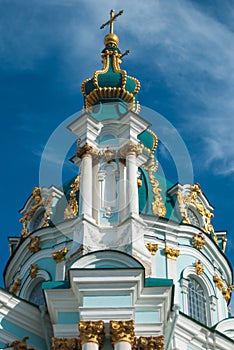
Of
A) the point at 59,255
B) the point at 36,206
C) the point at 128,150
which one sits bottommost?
the point at 59,255

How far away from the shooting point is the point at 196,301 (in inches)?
899

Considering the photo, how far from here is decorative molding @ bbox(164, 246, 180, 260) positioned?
2278 centimetres

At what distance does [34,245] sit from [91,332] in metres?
6.71

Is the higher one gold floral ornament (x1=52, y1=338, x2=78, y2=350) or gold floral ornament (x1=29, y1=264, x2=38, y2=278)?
gold floral ornament (x1=29, y1=264, x2=38, y2=278)

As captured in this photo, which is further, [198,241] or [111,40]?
[111,40]

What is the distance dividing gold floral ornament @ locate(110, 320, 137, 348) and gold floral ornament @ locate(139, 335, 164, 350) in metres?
0.16

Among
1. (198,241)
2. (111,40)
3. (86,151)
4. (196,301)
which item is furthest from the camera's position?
(111,40)

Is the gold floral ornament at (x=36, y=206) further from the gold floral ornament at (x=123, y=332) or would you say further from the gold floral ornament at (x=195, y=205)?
the gold floral ornament at (x=123, y=332)

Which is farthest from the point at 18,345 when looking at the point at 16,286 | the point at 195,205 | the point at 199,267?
the point at 195,205

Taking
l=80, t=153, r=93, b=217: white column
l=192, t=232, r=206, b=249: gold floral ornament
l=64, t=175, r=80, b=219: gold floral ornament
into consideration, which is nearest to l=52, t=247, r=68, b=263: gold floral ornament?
l=64, t=175, r=80, b=219: gold floral ornament

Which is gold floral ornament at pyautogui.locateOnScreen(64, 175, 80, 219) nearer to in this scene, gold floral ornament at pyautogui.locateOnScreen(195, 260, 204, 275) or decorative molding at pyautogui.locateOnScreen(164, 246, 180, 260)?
decorative molding at pyautogui.locateOnScreen(164, 246, 180, 260)

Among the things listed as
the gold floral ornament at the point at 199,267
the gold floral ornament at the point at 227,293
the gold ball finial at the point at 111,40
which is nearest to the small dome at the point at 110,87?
the gold ball finial at the point at 111,40

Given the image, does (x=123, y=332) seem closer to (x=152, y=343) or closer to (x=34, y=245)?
(x=152, y=343)

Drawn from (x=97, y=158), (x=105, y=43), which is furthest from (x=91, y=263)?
(x=105, y=43)
